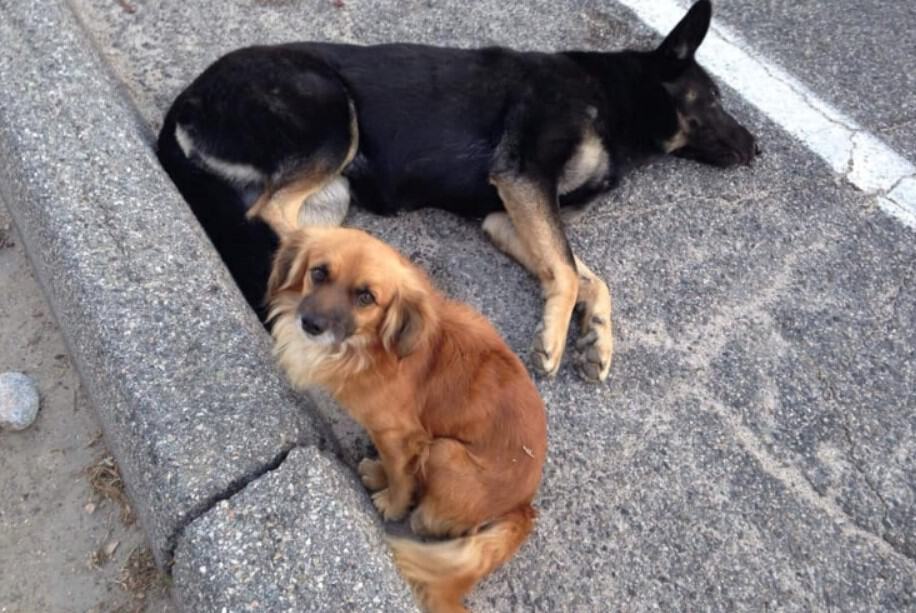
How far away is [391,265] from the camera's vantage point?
222 centimetres

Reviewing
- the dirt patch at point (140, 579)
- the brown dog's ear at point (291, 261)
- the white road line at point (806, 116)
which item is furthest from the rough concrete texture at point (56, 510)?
the white road line at point (806, 116)

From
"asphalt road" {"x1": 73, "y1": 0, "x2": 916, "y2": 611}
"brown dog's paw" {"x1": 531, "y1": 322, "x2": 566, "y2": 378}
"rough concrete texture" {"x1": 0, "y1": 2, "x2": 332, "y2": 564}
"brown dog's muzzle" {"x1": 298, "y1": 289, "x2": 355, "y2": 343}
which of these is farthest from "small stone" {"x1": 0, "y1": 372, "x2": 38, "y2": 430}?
"brown dog's paw" {"x1": 531, "y1": 322, "x2": 566, "y2": 378}

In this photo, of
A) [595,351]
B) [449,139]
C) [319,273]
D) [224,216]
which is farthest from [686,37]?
[319,273]

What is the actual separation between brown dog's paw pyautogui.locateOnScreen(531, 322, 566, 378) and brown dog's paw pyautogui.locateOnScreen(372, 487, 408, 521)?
2.78ft

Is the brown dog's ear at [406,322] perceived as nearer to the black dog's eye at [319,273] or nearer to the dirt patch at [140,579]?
the black dog's eye at [319,273]

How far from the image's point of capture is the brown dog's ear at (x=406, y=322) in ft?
7.21

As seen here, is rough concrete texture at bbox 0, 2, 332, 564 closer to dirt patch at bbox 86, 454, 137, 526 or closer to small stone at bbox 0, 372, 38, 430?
dirt patch at bbox 86, 454, 137, 526

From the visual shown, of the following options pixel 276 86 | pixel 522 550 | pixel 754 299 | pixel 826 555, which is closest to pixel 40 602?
pixel 522 550

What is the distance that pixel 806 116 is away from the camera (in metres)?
4.14

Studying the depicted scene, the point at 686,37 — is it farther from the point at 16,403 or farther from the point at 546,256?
the point at 16,403

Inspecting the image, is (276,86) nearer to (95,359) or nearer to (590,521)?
(95,359)

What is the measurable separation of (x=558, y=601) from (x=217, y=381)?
126cm

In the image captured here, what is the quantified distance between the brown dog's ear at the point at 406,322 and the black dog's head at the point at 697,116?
2133 mm

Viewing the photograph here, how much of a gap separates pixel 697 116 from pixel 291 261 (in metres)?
2.39
